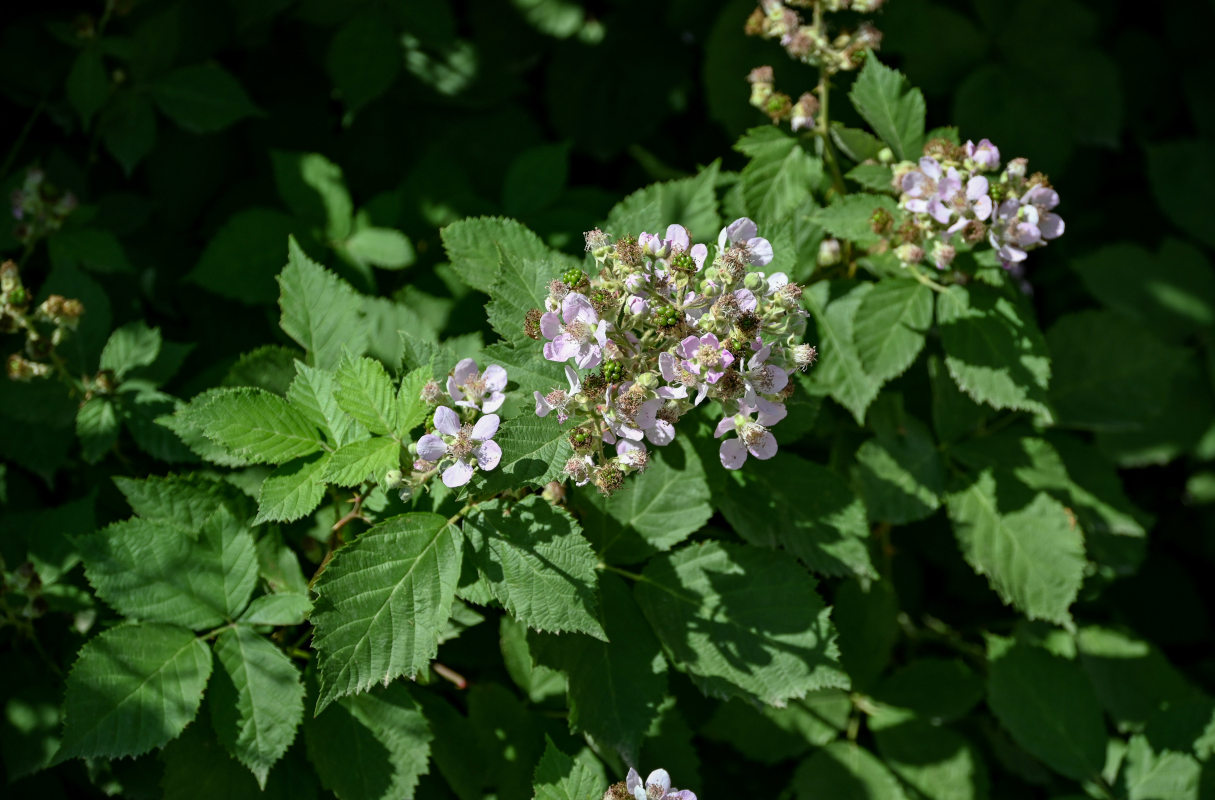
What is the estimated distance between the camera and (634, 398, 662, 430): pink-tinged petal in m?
1.95

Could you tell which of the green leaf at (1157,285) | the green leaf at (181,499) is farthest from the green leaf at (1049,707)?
the green leaf at (181,499)

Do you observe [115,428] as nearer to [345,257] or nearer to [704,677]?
[345,257]

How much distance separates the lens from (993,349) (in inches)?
106

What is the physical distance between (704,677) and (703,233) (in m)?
1.36

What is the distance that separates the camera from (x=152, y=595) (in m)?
2.35

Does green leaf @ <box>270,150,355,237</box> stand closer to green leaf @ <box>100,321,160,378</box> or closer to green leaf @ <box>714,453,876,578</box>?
green leaf @ <box>100,321,160,378</box>

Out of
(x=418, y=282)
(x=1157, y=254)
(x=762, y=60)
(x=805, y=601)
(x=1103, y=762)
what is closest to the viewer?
(x=805, y=601)

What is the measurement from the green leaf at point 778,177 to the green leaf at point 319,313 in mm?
1308

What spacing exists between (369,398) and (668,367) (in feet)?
2.40

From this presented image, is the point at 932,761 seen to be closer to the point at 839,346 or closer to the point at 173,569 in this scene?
the point at 839,346

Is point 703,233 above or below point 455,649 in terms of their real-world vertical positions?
above

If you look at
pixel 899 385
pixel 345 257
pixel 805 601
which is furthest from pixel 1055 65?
pixel 345 257

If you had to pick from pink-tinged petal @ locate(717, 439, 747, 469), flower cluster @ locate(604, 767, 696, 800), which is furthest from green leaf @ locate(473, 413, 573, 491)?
flower cluster @ locate(604, 767, 696, 800)

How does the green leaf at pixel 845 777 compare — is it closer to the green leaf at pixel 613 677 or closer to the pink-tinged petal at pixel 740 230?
the green leaf at pixel 613 677
